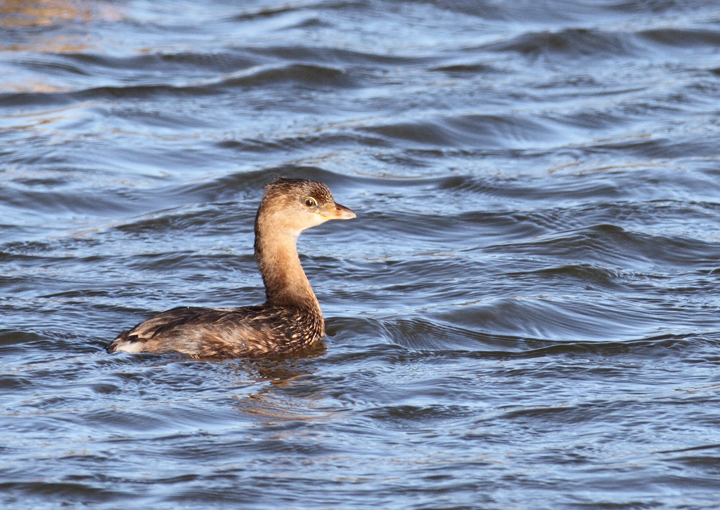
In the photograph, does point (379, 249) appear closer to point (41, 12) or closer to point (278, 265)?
point (278, 265)

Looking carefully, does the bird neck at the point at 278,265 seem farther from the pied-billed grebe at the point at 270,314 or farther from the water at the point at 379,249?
the water at the point at 379,249

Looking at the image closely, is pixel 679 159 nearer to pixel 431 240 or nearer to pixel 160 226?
pixel 431 240

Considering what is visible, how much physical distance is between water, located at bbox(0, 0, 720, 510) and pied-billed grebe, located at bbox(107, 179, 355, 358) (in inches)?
4.6

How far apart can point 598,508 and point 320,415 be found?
173 centimetres

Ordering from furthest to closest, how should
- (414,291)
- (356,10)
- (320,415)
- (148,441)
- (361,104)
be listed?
1. (356,10)
2. (361,104)
3. (414,291)
4. (320,415)
5. (148,441)

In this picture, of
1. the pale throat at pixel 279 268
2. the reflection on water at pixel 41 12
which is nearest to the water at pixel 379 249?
the reflection on water at pixel 41 12

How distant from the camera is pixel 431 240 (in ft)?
34.7

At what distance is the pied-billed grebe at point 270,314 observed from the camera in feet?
24.5

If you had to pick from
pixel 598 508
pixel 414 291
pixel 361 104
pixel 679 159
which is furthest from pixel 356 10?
pixel 598 508

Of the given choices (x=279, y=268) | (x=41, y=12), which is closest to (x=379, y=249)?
(x=279, y=268)

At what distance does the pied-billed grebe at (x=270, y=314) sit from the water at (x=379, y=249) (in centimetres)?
12

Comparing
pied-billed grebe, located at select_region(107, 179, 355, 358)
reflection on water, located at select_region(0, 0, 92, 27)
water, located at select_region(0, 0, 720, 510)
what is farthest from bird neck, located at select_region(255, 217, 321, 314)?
reflection on water, located at select_region(0, 0, 92, 27)

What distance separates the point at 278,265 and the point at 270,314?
0.47 metres

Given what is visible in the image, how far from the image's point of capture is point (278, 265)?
27.1 ft
